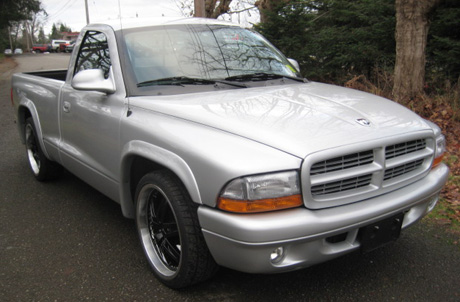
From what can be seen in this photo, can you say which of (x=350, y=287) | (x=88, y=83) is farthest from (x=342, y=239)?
(x=88, y=83)

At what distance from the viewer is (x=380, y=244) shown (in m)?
2.42

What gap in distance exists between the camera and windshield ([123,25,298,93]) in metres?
3.19

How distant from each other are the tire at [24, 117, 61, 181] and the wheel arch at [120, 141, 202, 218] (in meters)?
2.02

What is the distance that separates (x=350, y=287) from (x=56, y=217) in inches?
106

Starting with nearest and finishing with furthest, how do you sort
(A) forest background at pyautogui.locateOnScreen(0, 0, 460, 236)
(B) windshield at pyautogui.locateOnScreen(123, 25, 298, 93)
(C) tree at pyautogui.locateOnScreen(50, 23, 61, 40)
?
1. (B) windshield at pyautogui.locateOnScreen(123, 25, 298, 93)
2. (A) forest background at pyautogui.locateOnScreen(0, 0, 460, 236)
3. (C) tree at pyautogui.locateOnScreen(50, 23, 61, 40)

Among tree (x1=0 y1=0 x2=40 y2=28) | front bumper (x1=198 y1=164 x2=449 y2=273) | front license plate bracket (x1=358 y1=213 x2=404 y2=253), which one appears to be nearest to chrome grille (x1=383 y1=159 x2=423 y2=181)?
front bumper (x1=198 y1=164 x2=449 y2=273)

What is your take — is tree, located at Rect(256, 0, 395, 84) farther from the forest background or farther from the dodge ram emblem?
the dodge ram emblem

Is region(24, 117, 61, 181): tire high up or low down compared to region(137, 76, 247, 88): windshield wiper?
down

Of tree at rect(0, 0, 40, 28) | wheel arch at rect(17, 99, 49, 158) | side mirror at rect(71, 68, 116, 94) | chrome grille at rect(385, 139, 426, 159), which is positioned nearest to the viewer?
chrome grille at rect(385, 139, 426, 159)

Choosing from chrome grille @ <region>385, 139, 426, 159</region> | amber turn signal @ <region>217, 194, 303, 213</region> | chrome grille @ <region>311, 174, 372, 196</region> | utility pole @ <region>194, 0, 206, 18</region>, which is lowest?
amber turn signal @ <region>217, 194, 303, 213</region>

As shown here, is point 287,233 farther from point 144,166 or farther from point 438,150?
point 438,150

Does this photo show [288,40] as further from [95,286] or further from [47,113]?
[95,286]

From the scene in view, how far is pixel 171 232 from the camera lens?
2734 millimetres

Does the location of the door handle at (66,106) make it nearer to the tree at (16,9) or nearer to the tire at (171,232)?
the tire at (171,232)
